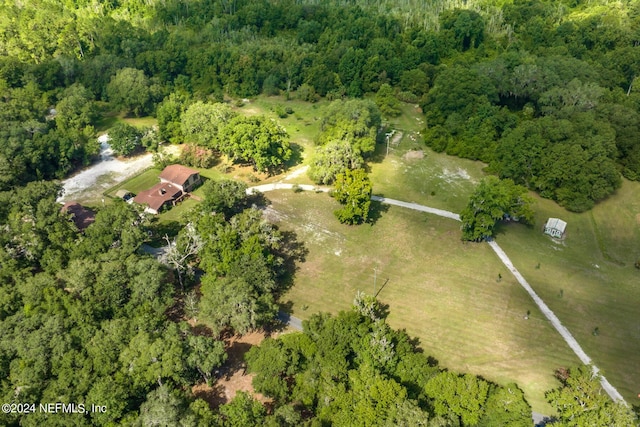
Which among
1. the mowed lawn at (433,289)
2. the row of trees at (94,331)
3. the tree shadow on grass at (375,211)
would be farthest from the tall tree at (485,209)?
the row of trees at (94,331)

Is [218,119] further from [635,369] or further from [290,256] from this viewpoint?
[635,369]

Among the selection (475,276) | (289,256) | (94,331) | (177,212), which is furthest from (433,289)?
(177,212)

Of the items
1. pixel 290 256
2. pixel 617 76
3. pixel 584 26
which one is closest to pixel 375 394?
pixel 290 256

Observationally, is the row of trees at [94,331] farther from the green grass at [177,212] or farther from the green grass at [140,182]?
the green grass at [140,182]

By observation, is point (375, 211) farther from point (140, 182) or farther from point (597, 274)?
point (140, 182)

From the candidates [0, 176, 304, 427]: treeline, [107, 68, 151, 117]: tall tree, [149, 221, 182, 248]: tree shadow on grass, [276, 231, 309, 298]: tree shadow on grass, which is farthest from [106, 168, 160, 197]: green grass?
[276, 231, 309, 298]: tree shadow on grass

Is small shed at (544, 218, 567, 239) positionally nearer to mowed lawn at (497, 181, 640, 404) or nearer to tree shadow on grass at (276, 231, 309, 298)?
mowed lawn at (497, 181, 640, 404)
